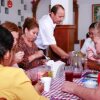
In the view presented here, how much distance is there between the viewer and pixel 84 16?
8055 millimetres

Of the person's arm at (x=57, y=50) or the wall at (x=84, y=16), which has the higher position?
the wall at (x=84, y=16)

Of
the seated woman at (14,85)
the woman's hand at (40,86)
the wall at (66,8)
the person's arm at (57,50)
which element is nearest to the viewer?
the seated woman at (14,85)

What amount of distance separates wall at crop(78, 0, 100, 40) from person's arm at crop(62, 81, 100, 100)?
6.39m

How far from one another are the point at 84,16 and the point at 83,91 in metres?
6.58

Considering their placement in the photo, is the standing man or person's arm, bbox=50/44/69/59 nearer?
person's arm, bbox=50/44/69/59

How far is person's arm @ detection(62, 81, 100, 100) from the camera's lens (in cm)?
157

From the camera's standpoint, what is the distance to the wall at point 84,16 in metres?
7.98

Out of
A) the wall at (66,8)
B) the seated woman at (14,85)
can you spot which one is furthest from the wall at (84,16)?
the seated woman at (14,85)

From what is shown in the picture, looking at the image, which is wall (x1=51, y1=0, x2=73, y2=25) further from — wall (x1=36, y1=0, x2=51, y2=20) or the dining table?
wall (x1=36, y1=0, x2=51, y2=20)

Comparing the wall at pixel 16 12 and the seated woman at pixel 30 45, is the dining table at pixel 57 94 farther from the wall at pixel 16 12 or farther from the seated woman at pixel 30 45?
the wall at pixel 16 12

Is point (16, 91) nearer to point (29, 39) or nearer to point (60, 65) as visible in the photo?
point (60, 65)

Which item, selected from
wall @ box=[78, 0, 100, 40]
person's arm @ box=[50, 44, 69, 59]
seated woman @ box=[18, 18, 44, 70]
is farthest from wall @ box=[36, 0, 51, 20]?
seated woman @ box=[18, 18, 44, 70]

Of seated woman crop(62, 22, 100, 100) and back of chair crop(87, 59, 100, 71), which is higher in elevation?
seated woman crop(62, 22, 100, 100)

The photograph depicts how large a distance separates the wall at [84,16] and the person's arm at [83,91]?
252 inches
